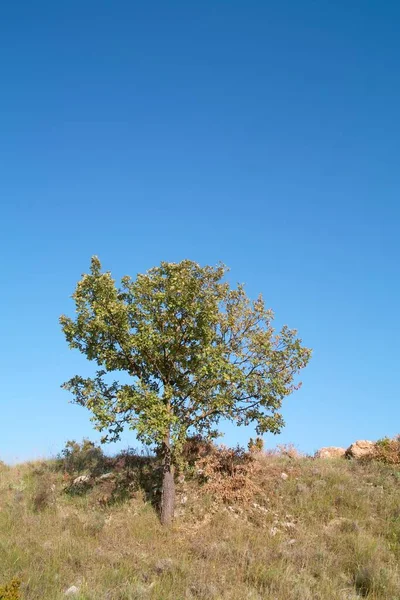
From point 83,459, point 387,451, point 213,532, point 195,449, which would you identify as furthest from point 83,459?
point 387,451

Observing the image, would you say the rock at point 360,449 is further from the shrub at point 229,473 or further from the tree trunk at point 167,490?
the tree trunk at point 167,490

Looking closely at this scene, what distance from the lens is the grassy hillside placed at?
1519cm

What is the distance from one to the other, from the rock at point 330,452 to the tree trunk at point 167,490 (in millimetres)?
11081

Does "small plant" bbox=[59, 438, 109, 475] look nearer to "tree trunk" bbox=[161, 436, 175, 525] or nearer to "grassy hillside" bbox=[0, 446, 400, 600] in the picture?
"grassy hillside" bbox=[0, 446, 400, 600]

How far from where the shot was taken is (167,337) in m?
22.1

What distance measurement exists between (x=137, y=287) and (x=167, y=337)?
8.73 feet

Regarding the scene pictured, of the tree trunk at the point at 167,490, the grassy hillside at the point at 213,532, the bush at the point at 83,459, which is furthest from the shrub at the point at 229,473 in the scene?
the bush at the point at 83,459

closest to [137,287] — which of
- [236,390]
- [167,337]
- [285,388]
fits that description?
[167,337]

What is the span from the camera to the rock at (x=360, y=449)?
2776 centimetres

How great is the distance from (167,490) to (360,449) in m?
11.8

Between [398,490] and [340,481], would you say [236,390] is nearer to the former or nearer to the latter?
[340,481]

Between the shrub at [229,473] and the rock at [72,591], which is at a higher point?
the shrub at [229,473]

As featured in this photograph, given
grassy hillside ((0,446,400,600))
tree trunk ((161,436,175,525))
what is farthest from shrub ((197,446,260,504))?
tree trunk ((161,436,175,525))

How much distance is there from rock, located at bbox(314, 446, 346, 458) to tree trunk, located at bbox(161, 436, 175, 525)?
11.1 meters
